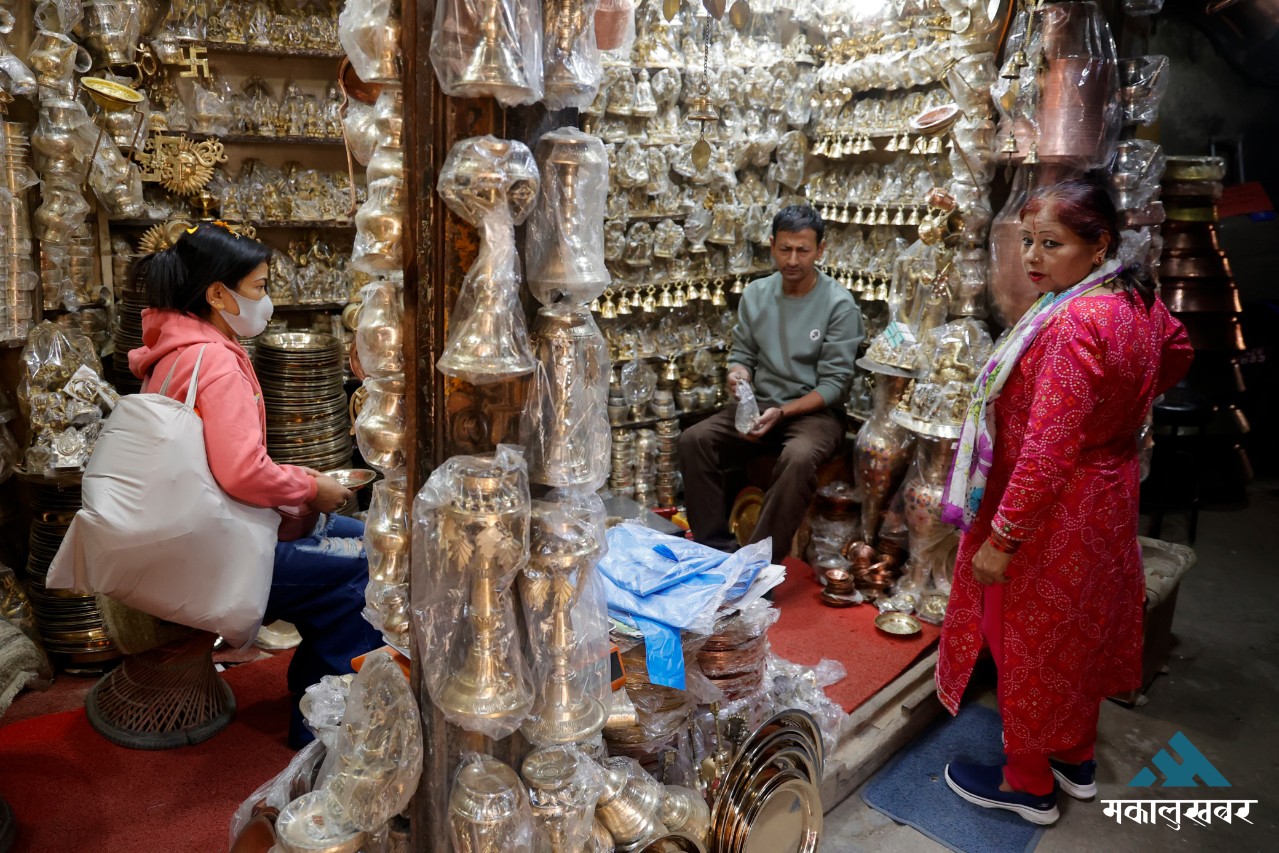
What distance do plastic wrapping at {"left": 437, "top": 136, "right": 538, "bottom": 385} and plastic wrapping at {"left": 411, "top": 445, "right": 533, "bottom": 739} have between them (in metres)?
0.16

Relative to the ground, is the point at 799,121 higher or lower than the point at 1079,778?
higher

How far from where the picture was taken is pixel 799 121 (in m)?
4.73

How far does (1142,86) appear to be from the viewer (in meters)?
3.25

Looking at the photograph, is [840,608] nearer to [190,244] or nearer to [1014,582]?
[1014,582]

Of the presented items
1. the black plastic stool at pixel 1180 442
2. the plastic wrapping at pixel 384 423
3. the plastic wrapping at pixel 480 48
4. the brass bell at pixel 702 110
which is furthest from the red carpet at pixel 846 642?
the black plastic stool at pixel 1180 442

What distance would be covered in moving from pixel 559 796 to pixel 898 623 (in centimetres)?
220

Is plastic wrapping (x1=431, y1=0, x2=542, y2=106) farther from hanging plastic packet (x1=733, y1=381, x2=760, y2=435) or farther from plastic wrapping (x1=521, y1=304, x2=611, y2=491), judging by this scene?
hanging plastic packet (x1=733, y1=381, x2=760, y2=435)

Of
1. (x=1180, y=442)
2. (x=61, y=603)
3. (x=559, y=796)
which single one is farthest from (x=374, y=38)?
(x=1180, y=442)

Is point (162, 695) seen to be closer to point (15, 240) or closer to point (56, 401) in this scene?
point (56, 401)

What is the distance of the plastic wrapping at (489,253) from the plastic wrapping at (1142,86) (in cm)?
282

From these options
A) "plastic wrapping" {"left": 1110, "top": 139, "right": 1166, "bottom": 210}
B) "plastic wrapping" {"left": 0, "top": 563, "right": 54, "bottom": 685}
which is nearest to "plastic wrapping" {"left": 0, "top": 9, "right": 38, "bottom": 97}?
"plastic wrapping" {"left": 0, "top": 563, "right": 54, "bottom": 685}

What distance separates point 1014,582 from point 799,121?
9.88 ft

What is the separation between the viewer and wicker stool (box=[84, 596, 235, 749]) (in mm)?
2611

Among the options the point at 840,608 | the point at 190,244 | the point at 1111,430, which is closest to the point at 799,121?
the point at 840,608
